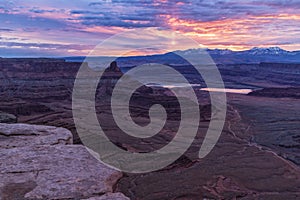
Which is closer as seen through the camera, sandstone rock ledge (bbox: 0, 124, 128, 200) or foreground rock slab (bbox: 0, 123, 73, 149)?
sandstone rock ledge (bbox: 0, 124, 128, 200)

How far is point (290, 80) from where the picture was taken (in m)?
135

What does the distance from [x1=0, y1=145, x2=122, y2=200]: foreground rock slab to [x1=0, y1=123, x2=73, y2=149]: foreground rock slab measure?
74cm

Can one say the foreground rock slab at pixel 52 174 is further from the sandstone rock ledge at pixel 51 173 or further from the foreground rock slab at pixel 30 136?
the foreground rock slab at pixel 30 136

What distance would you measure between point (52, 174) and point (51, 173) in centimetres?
5

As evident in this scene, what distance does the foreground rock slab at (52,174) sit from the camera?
236 inches

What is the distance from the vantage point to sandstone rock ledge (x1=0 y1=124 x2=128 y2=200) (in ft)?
19.7

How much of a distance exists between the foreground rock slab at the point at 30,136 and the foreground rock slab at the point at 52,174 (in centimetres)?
74

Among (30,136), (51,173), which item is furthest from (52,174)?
(30,136)

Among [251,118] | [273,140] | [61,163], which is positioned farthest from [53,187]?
[251,118]

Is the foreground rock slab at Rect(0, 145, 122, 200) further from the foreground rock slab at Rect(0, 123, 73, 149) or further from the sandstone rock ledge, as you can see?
the foreground rock slab at Rect(0, 123, 73, 149)

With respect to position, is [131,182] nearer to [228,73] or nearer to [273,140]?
[273,140]

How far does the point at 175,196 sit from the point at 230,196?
309 centimetres

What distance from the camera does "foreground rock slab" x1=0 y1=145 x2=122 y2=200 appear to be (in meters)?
6.00

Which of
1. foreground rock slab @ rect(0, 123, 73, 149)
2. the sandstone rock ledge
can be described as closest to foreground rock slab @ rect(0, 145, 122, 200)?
the sandstone rock ledge
